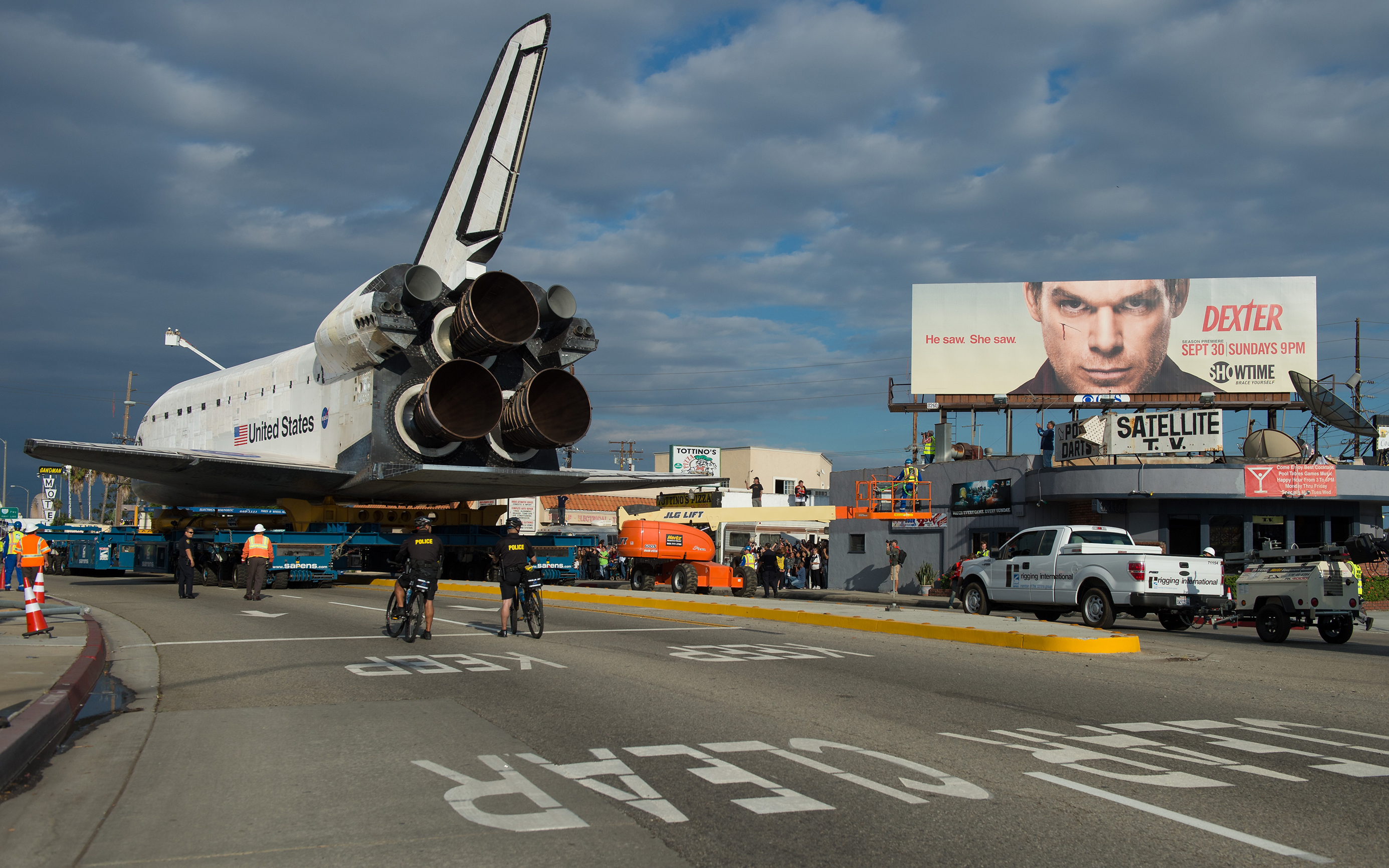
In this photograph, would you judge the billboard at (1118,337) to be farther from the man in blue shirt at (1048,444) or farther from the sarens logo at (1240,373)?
the man in blue shirt at (1048,444)

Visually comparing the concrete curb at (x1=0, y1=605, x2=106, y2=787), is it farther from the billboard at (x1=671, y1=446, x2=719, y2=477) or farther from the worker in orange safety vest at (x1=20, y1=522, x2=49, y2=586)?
the billboard at (x1=671, y1=446, x2=719, y2=477)

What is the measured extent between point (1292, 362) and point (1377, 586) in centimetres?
1659

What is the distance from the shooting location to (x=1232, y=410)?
139ft

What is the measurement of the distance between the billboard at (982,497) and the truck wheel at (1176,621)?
13614mm

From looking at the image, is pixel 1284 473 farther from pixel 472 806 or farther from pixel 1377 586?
pixel 472 806

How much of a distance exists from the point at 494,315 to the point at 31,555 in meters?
10.8

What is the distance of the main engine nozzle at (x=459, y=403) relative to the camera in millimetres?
22734

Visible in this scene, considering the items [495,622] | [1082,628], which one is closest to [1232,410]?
[1082,628]

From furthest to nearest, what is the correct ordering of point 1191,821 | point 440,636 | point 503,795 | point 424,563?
point 440,636 < point 424,563 < point 503,795 < point 1191,821

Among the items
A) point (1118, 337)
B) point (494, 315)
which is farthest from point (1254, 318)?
point (494, 315)

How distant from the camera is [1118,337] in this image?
42406mm

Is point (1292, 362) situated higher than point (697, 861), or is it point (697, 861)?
point (1292, 362)

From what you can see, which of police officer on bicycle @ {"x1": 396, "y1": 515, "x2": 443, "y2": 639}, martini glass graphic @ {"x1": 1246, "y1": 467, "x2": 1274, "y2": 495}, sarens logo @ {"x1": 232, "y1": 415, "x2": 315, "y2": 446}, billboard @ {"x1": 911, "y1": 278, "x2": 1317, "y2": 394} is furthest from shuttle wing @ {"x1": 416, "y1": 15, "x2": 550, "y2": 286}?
billboard @ {"x1": 911, "y1": 278, "x2": 1317, "y2": 394}

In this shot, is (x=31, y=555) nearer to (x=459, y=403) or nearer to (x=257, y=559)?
(x=257, y=559)
